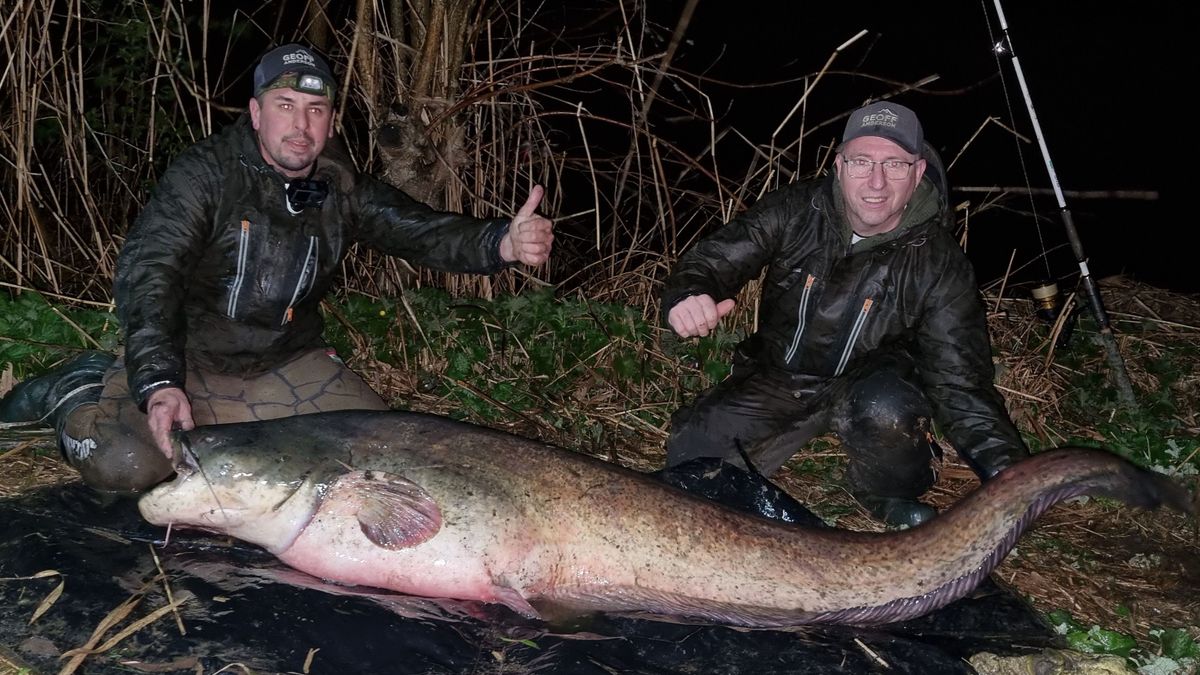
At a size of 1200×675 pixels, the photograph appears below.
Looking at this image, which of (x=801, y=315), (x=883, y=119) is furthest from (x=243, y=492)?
(x=883, y=119)

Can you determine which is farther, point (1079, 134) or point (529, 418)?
point (1079, 134)

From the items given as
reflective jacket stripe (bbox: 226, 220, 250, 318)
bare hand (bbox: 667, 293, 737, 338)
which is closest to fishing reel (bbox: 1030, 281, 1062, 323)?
bare hand (bbox: 667, 293, 737, 338)

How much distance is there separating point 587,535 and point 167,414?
141 cm

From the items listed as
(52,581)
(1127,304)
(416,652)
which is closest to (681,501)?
(416,652)

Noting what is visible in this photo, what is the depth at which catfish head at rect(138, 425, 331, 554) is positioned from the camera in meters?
3.11

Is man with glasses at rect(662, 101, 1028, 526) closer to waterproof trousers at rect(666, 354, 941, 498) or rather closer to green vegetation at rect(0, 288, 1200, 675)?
waterproof trousers at rect(666, 354, 941, 498)

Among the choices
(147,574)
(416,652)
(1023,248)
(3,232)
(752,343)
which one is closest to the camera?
(416,652)

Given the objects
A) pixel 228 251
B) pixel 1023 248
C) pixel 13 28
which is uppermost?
pixel 13 28

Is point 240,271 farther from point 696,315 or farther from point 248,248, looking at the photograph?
point 696,315

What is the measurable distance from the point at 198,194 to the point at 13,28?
2.69m

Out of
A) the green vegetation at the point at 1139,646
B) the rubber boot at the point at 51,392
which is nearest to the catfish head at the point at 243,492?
the rubber boot at the point at 51,392

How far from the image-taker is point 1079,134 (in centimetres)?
2053

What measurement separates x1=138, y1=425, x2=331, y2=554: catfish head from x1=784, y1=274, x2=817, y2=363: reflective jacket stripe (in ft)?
7.20

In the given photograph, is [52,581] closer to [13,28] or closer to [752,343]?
[752,343]
